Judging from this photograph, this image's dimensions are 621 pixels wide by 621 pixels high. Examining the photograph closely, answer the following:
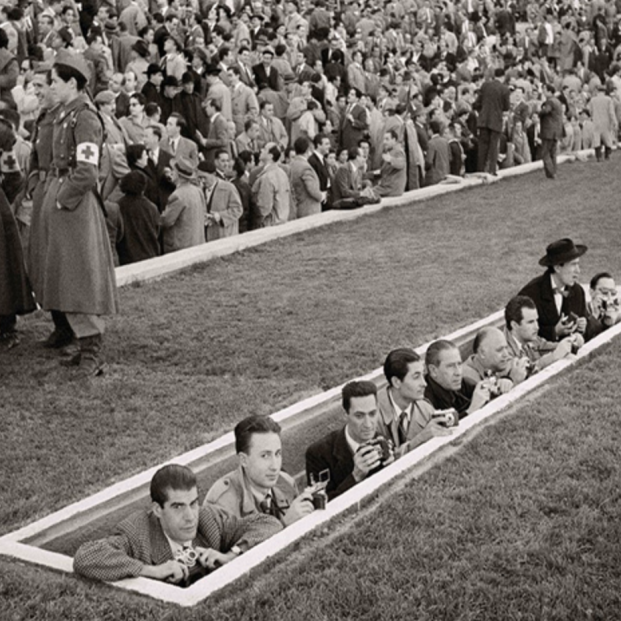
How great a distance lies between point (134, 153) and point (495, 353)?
585 centimetres

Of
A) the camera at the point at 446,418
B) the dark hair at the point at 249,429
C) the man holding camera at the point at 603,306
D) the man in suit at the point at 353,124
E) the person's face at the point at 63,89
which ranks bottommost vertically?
the man holding camera at the point at 603,306

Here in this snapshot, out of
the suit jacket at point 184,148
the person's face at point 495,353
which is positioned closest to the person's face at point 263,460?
the person's face at point 495,353

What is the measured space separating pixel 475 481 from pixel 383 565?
127cm

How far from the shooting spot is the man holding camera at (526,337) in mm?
9445

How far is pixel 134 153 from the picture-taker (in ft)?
43.7

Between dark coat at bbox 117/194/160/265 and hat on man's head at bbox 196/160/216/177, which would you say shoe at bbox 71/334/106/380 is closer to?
dark coat at bbox 117/194/160/265

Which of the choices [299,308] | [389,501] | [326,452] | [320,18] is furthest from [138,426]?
[320,18]

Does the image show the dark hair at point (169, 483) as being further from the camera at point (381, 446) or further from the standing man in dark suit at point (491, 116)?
the standing man in dark suit at point (491, 116)

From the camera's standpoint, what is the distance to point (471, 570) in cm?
555

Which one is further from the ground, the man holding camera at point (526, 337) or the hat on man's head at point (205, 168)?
the hat on man's head at point (205, 168)

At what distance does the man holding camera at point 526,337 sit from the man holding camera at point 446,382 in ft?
3.62

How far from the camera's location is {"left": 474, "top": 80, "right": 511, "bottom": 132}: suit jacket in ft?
69.1

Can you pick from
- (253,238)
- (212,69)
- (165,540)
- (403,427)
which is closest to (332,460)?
(403,427)

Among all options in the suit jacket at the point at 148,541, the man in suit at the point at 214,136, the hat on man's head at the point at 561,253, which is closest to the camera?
the suit jacket at the point at 148,541
